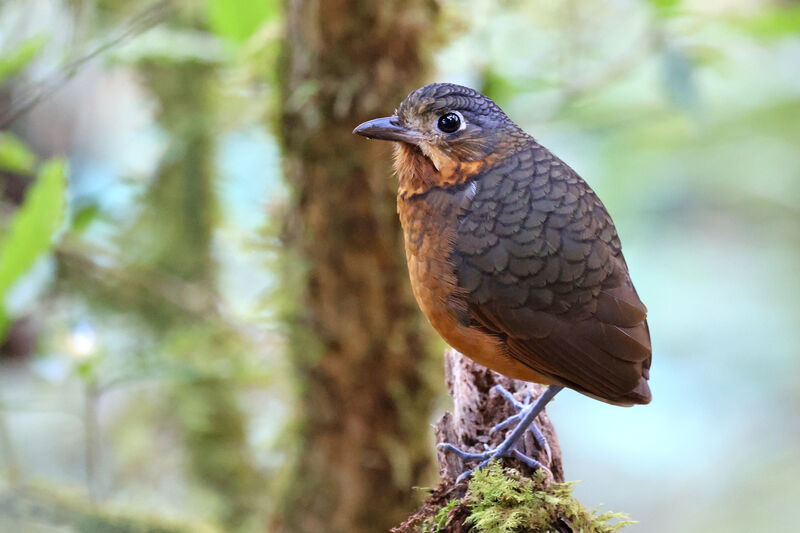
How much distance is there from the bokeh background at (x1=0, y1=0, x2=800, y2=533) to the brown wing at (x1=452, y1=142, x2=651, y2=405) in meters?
1.21

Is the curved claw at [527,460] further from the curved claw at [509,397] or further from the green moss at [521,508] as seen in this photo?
the curved claw at [509,397]

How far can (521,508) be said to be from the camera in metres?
1.89

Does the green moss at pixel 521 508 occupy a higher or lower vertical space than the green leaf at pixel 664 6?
lower

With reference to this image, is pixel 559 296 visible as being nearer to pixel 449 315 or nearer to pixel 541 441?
pixel 449 315

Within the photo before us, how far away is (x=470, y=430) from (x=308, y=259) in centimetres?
134

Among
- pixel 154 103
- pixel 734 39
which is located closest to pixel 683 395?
pixel 734 39

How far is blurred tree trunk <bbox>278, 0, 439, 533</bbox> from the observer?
322cm

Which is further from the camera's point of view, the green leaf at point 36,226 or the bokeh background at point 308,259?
the bokeh background at point 308,259

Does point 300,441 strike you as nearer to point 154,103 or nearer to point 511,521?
point 511,521

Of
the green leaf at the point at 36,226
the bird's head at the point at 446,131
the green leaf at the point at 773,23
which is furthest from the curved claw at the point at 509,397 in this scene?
the green leaf at the point at 773,23

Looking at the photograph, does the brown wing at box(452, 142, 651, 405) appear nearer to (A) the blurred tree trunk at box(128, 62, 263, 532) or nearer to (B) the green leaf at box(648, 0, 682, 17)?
(B) the green leaf at box(648, 0, 682, 17)

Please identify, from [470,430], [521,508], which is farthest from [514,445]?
[521,508]

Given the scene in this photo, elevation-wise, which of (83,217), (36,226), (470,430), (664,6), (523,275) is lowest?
(470,430)

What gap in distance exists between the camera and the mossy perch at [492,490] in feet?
6.21
